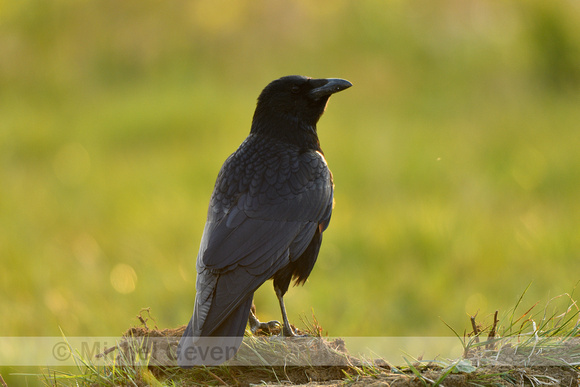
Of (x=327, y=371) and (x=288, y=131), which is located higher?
(x=288, y=131)

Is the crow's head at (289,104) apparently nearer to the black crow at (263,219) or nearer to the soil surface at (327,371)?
the black crow at (263,219)

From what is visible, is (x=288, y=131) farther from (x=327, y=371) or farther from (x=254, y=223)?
(x=327, y=371)

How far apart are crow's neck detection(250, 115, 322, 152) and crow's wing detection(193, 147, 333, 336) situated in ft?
0.45

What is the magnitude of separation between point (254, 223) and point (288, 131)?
90 centimetres

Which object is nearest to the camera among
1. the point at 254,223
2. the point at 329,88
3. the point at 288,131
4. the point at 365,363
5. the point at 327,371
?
the point at 365,363

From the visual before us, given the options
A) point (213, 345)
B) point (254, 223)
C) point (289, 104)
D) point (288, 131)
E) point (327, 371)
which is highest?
point (289, 104)

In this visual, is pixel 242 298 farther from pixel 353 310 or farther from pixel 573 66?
pixel 573 66

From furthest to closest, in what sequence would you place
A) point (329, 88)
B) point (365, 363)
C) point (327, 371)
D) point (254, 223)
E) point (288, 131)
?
point (288, 131) → point (329, 88) → point (254, 223) → point (327, 371) → point (365, 363)

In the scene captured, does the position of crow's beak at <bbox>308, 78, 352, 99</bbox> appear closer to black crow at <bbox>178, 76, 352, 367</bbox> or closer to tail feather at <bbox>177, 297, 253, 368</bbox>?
black crow at <bbox>178, 76, 352, 367</bbox>

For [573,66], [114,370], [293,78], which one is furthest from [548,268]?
[573,66]

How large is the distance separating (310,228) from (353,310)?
2782mm

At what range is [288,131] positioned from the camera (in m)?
4.71

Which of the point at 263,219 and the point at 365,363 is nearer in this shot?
the point at 365,363

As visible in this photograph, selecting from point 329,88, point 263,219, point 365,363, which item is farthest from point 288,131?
point 365,363
